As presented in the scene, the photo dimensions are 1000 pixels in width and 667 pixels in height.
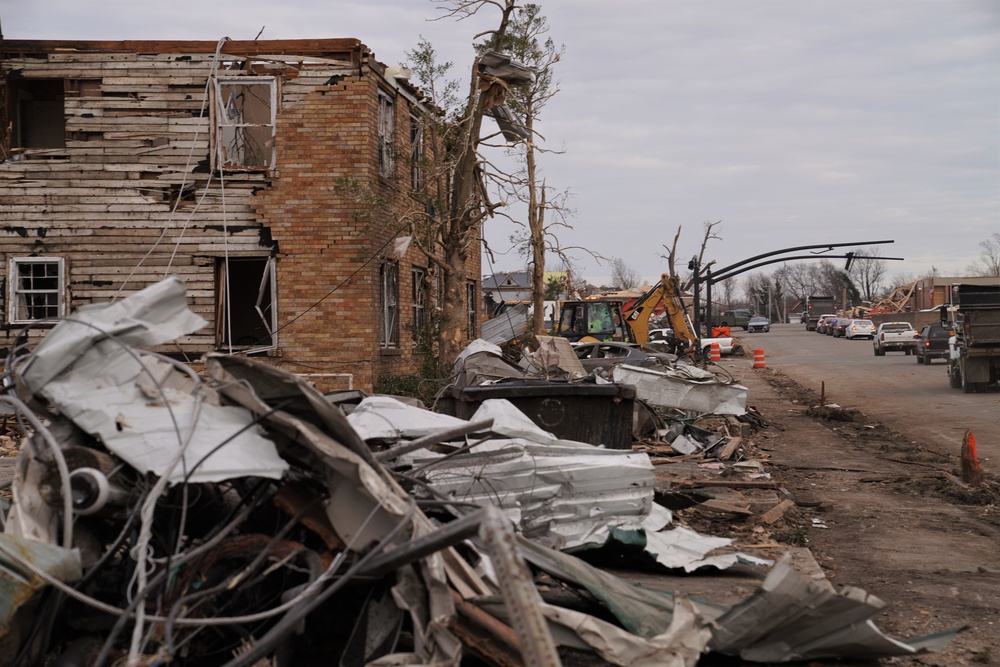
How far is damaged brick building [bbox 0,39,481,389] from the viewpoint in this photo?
17391 mm

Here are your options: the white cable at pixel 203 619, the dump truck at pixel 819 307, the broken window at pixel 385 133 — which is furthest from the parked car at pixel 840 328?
the white cable at pixel 203 619

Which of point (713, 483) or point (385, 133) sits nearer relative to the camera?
point (713, 483)

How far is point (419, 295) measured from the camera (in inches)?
854

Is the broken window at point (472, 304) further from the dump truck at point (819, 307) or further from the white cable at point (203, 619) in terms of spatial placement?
the dump truck at point (819, 307)

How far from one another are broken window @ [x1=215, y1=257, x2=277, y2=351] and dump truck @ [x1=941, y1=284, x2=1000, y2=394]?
53.8 feet

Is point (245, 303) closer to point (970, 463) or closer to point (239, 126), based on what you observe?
point (239, 126)

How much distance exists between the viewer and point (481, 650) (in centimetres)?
455

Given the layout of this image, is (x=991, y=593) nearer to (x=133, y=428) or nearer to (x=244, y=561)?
(x=244, y=561)

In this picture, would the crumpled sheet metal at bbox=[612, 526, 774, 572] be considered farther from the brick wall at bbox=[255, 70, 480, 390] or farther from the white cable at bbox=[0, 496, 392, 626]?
the brick wall at bbox=[255, 70, 480, 390]

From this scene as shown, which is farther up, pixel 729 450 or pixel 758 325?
pixel 729 450

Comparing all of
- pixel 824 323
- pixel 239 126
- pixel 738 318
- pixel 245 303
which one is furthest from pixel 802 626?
pixel 738 318

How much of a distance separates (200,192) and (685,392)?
369 inches

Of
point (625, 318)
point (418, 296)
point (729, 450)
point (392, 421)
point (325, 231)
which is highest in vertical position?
point (325, 231)

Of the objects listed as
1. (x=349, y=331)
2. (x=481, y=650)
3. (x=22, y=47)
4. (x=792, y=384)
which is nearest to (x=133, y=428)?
(x=481, y=650)
